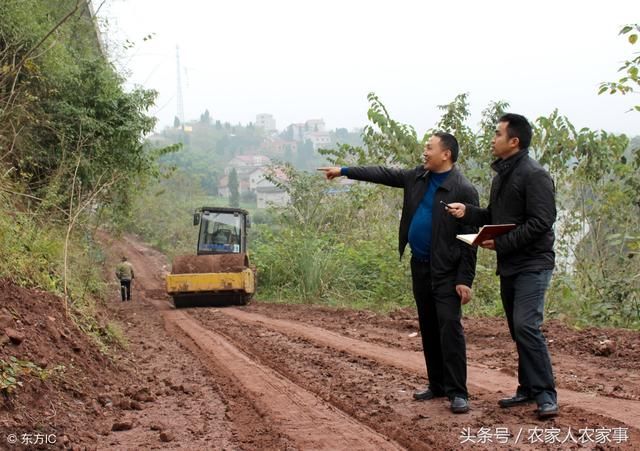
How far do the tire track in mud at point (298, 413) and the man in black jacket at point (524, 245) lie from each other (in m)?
1.16

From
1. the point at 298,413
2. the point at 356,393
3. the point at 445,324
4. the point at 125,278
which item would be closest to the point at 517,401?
the point at 445,324

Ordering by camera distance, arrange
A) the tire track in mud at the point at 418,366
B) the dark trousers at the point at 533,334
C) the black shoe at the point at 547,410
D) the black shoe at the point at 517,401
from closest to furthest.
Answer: the black shoe at the point at 547,410, the dark trousers at the point at 533,334, the tire track in mud at the point at 418,366, the black shoe at the point at 517,401

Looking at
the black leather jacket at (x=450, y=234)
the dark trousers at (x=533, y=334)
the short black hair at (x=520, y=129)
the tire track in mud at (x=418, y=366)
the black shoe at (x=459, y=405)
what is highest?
the short black hair at (x=520, y=129)

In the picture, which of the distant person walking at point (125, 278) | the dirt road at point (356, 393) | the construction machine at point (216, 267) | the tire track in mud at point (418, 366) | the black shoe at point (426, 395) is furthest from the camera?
the distant person walking at point (125, 278)

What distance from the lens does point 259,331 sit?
37.4 feet

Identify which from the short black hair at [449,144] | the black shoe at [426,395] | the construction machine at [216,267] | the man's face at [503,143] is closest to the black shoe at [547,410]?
the black shoe at [426,395]

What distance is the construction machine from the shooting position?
1839 cm

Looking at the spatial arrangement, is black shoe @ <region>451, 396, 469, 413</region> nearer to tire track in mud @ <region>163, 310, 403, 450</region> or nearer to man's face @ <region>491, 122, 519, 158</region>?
tire track in mud @ <region>163, 310, 403, 450</region>

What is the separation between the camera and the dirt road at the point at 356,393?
15.4 ft

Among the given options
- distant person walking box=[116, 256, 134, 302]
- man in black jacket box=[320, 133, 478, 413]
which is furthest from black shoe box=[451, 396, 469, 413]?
distant person walking box=[116, 256, 134, 302]

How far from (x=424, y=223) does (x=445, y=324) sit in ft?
2.59

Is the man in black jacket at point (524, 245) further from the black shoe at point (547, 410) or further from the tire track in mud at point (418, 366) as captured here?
the tire track in mud at point (418, 366)

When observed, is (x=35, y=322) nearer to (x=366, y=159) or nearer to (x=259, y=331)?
(x=259, y=331)

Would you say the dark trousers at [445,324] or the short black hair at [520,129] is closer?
the short black hair at [520,129]
